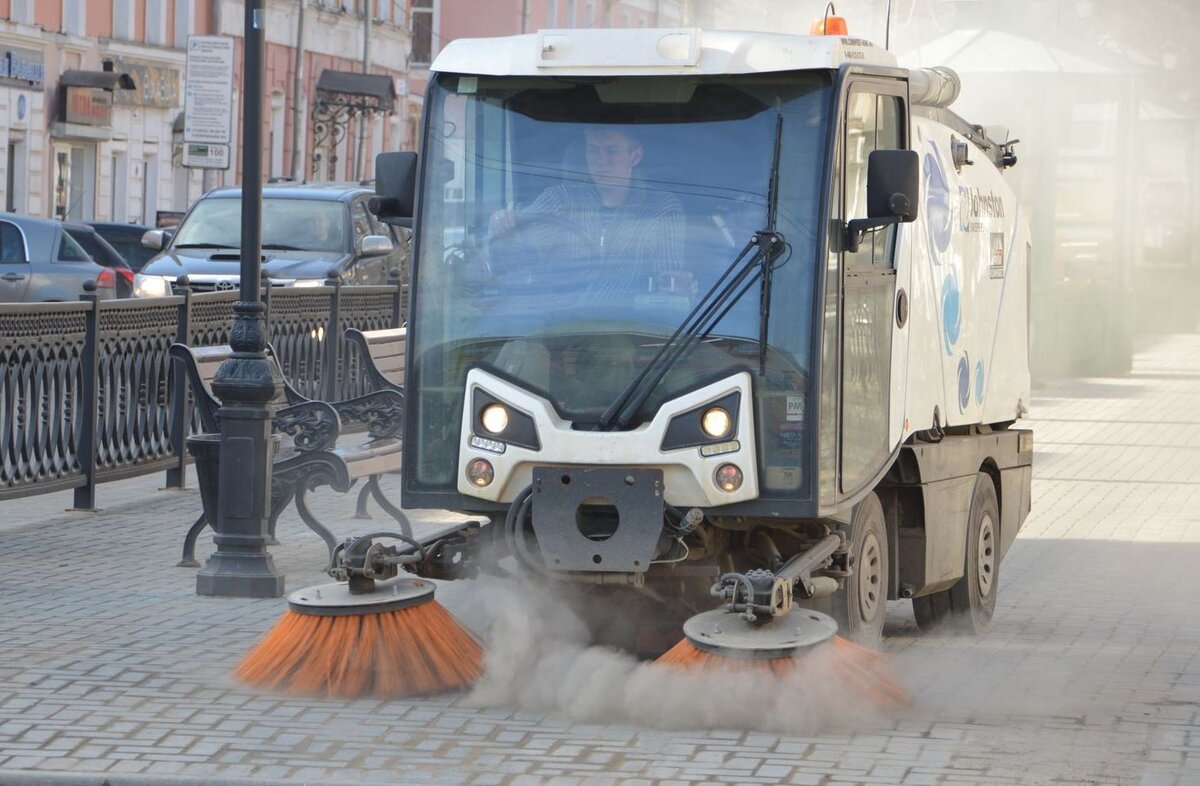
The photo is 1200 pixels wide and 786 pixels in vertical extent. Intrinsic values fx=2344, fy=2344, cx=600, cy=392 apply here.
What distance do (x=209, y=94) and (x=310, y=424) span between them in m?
4.61

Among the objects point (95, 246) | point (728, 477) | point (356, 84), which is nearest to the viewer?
point (728, 477)

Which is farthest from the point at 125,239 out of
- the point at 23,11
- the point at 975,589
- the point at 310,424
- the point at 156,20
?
the point at 975,589

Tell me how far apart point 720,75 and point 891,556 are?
7.37ft

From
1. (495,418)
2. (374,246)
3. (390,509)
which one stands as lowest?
(390,509)

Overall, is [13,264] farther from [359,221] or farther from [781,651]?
[781,651]

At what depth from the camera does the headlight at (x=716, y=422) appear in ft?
25.5

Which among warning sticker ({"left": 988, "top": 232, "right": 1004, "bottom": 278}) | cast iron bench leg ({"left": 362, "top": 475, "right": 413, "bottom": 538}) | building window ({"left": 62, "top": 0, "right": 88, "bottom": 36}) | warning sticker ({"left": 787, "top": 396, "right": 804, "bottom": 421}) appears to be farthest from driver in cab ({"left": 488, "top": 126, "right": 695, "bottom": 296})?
building window ({"left": 62, "top": 0, "right": 88, "bottom": 36})

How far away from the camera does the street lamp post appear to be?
10281 mm

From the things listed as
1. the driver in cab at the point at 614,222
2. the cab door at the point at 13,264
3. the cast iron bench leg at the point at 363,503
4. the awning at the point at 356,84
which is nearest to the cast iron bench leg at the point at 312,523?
the cast iron bench leg at the point at 363,503

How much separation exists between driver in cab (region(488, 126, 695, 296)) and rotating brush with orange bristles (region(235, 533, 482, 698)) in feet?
3.98

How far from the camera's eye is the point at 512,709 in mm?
7781

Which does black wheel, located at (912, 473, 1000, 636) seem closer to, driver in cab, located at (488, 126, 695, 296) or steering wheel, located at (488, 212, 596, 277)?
driver in cab, located at (488, 126, 695, 296)

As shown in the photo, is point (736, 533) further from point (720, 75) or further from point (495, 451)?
point (720, 75)

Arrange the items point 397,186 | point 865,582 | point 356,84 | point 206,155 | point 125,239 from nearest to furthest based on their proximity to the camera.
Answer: point 397,186, point 865,582, point 206,155, point 125,239, point 356,84
